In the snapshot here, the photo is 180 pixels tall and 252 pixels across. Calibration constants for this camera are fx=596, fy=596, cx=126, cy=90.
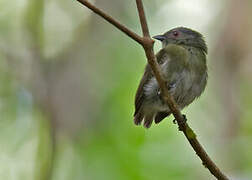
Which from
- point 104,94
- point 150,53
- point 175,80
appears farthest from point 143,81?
point 104,94

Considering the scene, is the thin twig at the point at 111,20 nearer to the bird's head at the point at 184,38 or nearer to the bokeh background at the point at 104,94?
the bird's head at the point at 184,38

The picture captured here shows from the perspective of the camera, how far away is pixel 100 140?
6547mm

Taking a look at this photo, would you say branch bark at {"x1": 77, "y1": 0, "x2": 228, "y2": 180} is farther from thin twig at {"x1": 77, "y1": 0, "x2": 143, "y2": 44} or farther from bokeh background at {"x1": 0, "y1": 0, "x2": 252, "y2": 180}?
bokeh background at {"x1": 0, "y1": 0, "x2": 252, "y2": 180}

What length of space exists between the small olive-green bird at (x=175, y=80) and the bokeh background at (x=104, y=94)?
96 cm

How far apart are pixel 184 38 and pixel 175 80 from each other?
0.70 meters

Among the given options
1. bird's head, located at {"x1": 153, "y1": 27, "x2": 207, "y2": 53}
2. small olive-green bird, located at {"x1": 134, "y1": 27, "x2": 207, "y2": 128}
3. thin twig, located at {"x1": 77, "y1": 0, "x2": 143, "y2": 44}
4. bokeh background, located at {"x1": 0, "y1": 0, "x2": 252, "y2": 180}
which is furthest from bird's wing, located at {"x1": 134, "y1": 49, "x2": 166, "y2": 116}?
thin twig, located at {"x1": 77, "y1": 0, "x2": 143, "y2": 44}

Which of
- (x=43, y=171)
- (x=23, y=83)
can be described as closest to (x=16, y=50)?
(x=23, y=83)

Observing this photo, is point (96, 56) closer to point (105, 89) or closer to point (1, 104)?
point (105, 89)

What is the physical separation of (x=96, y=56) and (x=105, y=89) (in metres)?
0.72

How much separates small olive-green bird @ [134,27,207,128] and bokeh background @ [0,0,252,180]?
3.16 feet

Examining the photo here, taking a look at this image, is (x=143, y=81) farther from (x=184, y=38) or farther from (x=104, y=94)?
(x=104, y=94)

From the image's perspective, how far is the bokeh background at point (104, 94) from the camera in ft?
20.5

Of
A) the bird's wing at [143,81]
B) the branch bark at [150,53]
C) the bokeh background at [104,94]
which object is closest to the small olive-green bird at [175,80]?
the bird's wing at [143,81]

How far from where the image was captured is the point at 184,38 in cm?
527
